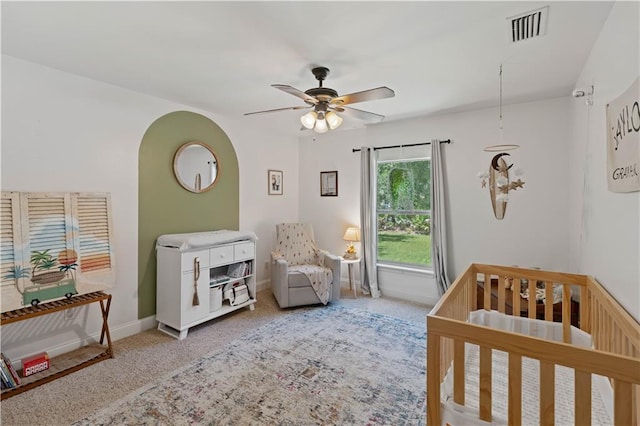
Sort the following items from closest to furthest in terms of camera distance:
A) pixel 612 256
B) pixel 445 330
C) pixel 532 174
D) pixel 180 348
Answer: pixel 445 330 → pixel 612 256 → pixel 180 348 → pixel 532 174

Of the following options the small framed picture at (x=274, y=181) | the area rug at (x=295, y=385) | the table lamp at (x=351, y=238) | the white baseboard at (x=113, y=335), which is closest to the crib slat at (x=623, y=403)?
the area rug at (x=295, y=385)

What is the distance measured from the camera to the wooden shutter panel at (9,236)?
212cm

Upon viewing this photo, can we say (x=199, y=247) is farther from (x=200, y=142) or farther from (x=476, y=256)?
(x=476, y=256)

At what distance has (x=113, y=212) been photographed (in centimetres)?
284

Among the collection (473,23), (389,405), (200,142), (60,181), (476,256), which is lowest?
(389,405)

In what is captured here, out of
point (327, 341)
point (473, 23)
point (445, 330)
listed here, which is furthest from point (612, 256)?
point (327, 341)

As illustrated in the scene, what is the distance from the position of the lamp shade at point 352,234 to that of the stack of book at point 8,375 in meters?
3.48

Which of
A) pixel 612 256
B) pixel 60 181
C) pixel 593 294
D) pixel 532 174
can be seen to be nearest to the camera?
pixel 612 256

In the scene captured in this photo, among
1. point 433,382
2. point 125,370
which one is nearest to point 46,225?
point 125,370

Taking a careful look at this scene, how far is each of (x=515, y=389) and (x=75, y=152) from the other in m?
3.47

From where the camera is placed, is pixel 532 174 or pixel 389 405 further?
pixel 532 174

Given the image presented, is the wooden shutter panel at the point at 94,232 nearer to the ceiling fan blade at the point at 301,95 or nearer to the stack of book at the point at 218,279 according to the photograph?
the stack of book at the point at 218,279

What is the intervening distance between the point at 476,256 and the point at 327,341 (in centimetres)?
211

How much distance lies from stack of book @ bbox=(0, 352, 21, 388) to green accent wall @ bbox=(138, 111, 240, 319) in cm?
101
